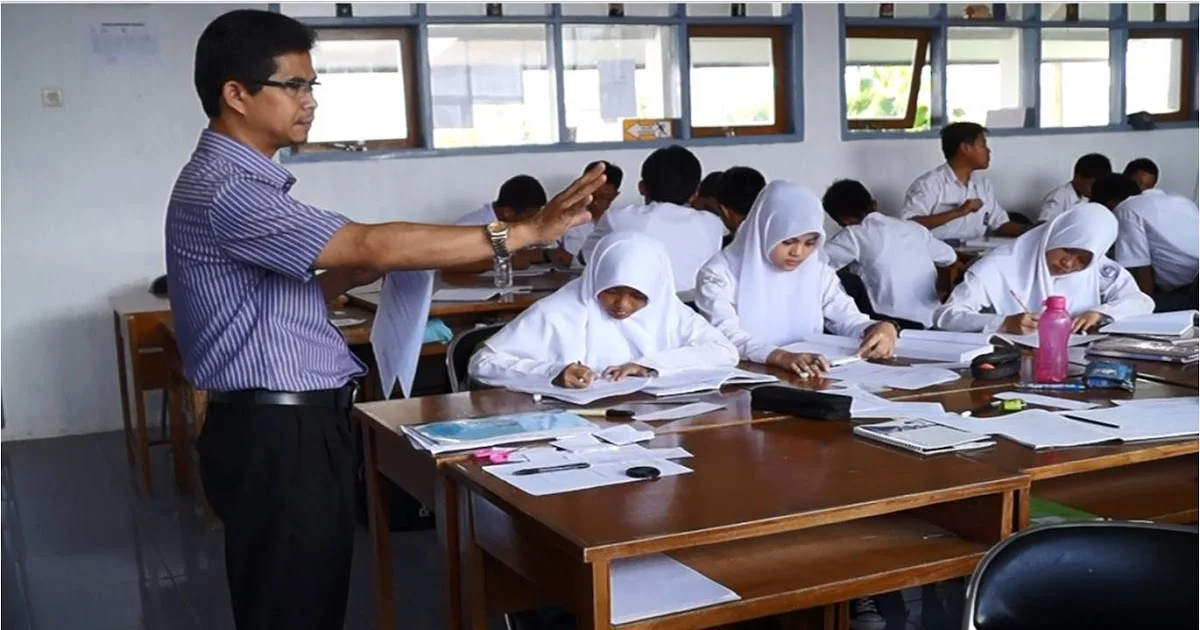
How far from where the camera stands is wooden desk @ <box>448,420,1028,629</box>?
1.69 metres

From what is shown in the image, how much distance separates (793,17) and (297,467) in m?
5.23

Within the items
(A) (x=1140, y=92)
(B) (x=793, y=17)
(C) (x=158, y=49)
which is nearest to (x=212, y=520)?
(C) (x=158, y=49)

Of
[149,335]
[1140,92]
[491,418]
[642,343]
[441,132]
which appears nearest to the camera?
[491,418]

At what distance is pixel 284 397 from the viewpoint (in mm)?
2061

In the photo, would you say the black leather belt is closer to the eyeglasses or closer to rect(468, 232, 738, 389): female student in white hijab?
the eyeglasses

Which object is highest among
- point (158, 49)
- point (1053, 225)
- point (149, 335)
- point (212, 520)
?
point (158, 49)

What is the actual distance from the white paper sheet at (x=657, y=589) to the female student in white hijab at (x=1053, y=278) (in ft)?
6.46

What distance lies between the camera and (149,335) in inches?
173

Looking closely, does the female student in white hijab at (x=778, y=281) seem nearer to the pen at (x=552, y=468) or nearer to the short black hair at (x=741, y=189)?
the pen at (x=552, y=468)

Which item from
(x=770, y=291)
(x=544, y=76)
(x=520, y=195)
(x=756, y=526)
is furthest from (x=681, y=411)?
(x=544, y=76)

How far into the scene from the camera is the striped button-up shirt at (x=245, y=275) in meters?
1.92

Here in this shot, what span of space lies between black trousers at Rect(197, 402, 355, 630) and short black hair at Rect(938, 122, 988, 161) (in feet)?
17.2

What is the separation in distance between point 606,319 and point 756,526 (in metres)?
1.43

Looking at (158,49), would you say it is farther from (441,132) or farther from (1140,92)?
(1140,92)
